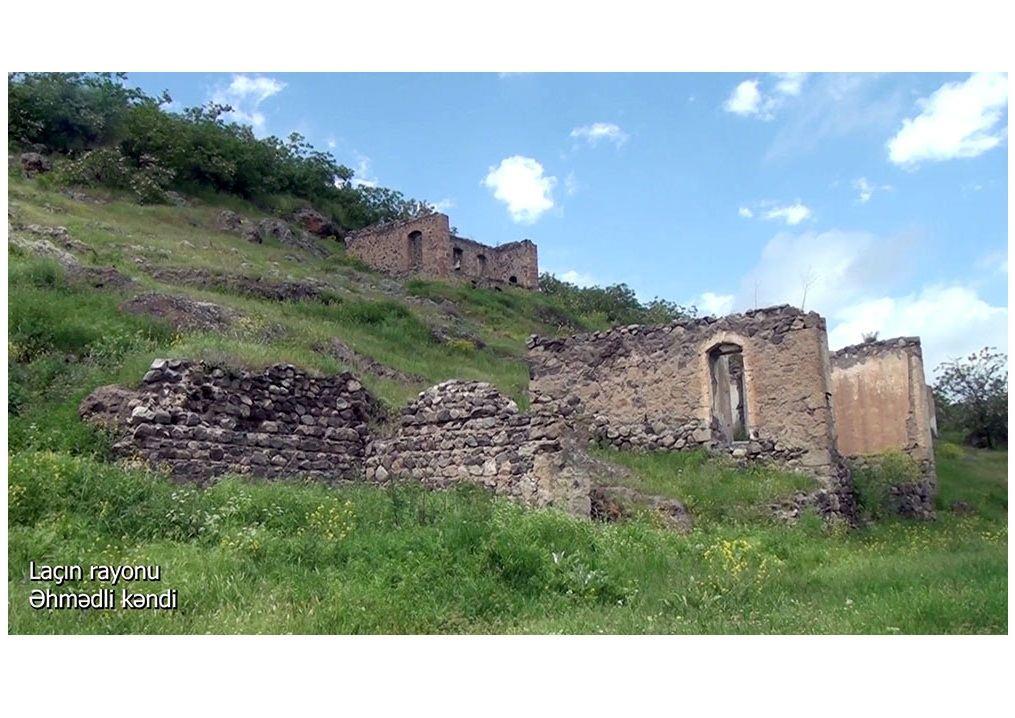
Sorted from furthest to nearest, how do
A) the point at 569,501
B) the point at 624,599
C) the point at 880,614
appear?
the point at 569,501 → the point at 624,599 → the point at 880,614

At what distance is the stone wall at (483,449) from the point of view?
10000 millimetres

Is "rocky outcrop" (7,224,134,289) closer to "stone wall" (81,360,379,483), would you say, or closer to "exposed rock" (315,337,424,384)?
"exposed rock" (315,337,424,384)

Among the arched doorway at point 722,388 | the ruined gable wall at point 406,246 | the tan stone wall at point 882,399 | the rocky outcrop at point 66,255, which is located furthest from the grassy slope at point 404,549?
the ruined gable wall at point 406,246

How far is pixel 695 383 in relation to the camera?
47.6 feet

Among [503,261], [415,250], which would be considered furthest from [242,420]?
[503,261]

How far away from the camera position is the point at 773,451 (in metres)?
13.9

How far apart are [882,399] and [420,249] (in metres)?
21.5

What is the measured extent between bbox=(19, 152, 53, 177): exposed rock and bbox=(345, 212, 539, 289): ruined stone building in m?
11.8

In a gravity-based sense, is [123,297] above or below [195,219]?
below

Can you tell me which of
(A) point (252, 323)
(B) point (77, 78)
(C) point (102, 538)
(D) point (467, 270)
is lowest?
(C) point (102, 538)

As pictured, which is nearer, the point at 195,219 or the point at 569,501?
the point at 569,501

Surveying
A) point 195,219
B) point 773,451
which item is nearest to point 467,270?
point 195,219

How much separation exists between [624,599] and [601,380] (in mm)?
8773

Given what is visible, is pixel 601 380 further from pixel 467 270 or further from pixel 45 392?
pixel 467 270
